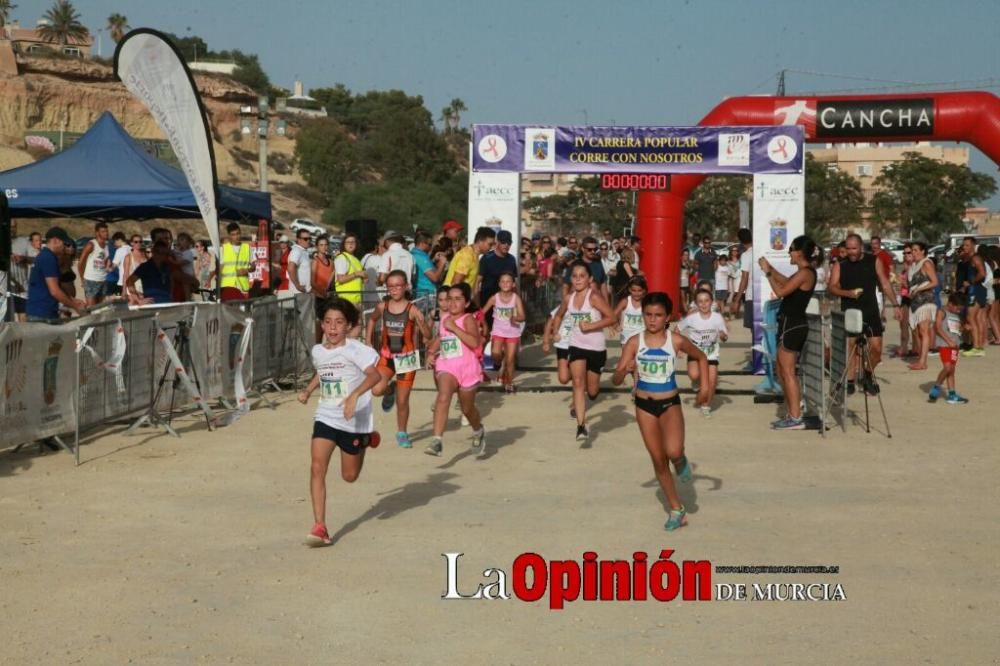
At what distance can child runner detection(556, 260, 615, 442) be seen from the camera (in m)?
11.8

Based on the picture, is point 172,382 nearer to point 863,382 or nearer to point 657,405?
point 657,405

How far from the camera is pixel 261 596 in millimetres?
6758

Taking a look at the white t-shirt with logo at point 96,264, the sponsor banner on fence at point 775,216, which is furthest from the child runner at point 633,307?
the white t-shirt with logo at point 96,264

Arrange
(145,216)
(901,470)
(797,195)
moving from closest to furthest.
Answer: (901,470), (797,195), (145,216)

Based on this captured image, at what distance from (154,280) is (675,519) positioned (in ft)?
27.3

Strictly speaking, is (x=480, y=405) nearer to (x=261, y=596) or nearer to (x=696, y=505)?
(x=696, y=505)

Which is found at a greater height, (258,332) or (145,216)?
(145,216)

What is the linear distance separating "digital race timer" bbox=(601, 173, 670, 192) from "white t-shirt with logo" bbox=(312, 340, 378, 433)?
404 inches

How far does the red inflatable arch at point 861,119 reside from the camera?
19.9 metres

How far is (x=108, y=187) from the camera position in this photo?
18.5 metres

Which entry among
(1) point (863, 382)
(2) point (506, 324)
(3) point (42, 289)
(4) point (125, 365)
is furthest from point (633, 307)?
(3) point (42, 289)

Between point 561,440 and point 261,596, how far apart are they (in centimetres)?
558

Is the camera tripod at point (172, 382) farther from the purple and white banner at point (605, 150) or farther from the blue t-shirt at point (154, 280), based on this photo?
the purple and white banner at point (605, 150)

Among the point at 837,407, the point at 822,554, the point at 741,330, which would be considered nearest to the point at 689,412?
the point at 837,407
